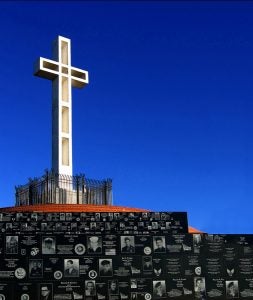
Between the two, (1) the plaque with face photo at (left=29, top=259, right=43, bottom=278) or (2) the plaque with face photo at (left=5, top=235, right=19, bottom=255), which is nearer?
(1) the plaque with face photo at (left=29, top=259, right=43, bottom=278)

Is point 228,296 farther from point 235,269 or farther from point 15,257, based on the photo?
point 15,257

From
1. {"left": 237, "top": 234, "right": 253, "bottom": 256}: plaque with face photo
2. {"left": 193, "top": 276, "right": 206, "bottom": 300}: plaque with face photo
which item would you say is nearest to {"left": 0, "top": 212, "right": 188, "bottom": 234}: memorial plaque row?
{"left": 237, "top": 234, "right": 253, "bottom": 256}: plaque with face photo

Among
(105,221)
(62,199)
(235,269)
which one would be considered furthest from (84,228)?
(235,269)

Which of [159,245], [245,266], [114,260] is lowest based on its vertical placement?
[245,266]

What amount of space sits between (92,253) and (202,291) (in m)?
3.47

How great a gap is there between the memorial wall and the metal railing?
9.87 feet

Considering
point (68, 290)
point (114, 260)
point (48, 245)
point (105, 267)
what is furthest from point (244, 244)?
point (48, 245)

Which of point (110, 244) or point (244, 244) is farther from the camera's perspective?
point (244, 244)

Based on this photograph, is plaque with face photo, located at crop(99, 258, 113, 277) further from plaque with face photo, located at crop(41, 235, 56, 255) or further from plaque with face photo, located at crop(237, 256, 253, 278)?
plaque with face photo, located at crop(237, 256, 253, 278)

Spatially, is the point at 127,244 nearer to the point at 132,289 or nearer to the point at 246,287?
the point at 132,289

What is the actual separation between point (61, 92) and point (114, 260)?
1103 cm

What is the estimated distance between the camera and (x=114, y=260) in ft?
57.5

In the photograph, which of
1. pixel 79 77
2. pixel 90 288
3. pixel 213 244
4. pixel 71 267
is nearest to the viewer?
pixel 90 288

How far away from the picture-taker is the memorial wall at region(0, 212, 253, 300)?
17.0 meters
